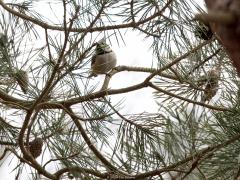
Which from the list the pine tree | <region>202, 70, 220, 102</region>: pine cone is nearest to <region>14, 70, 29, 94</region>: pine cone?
the pine tree

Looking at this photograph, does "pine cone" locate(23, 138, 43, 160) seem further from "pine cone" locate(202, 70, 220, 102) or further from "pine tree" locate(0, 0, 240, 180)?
"pine cone" locate(202, 70, 220, 102)

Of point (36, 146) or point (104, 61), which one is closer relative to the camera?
point (36, 146)

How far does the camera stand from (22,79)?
2.38 ft

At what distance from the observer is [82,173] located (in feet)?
2.05

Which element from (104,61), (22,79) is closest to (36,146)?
(22,79)

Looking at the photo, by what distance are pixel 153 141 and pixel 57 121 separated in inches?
6.2

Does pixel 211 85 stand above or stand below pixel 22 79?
below

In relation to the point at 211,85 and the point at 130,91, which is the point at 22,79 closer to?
the point at 130,91

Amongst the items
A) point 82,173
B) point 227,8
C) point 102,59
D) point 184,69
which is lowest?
point 227,8

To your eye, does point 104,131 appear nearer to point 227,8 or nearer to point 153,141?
point 153,141

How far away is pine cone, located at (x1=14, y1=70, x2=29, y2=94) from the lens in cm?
71

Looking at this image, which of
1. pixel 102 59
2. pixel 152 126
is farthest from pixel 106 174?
pixel 102 59

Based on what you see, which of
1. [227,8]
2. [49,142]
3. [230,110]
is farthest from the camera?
[49,142]

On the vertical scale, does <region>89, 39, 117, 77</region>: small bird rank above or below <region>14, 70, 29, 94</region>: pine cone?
above
